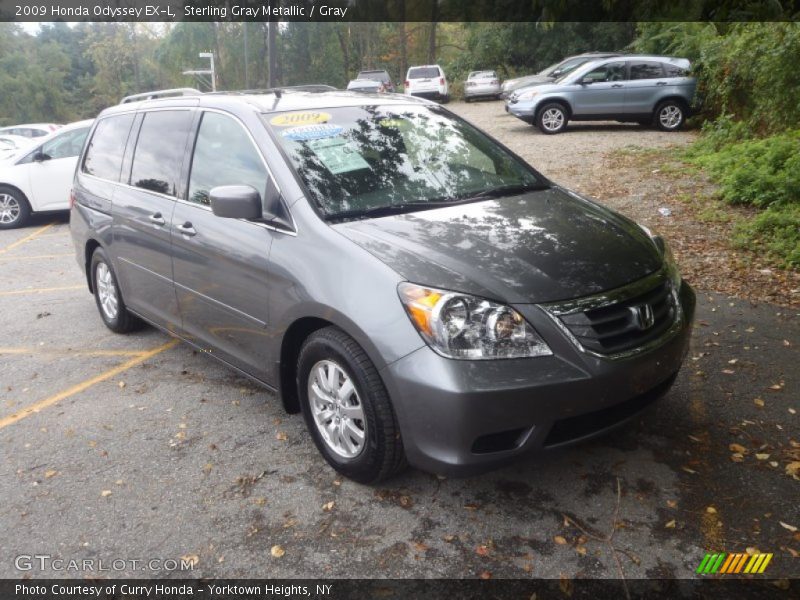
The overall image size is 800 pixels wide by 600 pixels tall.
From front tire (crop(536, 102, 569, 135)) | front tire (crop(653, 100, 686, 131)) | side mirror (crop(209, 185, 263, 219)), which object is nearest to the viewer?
side mirror (crop(209, 185, 263, 219))

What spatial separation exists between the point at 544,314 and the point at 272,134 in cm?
185

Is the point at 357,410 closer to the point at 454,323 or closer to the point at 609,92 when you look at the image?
the point at 454,323

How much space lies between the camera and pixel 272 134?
3.77 m

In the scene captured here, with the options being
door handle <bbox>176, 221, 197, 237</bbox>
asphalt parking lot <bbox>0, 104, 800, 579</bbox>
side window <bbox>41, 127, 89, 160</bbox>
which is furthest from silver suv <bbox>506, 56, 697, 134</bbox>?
door handle <bbox>176, 221, 197, 237</bbox>

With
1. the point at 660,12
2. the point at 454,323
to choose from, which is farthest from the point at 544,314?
the point at 660,12

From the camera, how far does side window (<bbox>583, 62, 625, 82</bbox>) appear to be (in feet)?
51.1

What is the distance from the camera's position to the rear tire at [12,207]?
11740 mm

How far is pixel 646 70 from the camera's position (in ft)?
50.7

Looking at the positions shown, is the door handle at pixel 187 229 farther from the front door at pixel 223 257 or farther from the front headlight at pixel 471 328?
the front headlight at pixel 471 328

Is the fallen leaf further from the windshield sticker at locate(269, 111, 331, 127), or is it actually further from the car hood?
the windshield sticker at locate(269, 111, 331, 127)

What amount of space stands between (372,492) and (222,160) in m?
2.11

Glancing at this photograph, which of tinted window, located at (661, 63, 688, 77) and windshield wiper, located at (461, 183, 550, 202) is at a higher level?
tinted window, located at (661, 63, 688, 77)

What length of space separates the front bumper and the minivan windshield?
1065mm

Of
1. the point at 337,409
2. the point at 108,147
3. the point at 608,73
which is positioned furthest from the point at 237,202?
the point at 608,73
